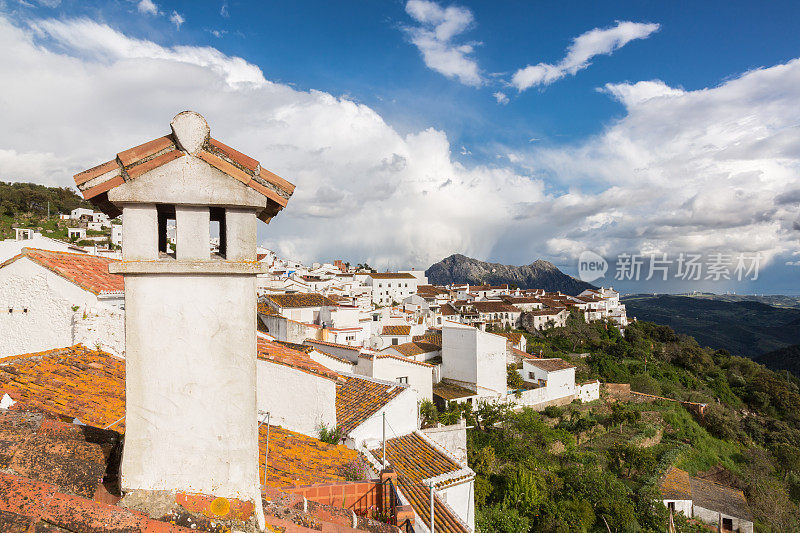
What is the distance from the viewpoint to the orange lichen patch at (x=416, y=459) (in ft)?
32.2

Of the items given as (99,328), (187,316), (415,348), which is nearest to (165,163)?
(187,316)

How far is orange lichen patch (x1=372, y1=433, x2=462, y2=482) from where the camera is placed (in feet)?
32.2

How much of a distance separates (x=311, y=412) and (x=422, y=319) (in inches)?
1543

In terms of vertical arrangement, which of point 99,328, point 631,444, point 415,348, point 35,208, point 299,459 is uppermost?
point 35,208

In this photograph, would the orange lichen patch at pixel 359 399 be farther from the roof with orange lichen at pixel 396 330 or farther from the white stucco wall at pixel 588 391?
the white stucco wall at pixel 588 391

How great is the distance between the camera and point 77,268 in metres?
9.72

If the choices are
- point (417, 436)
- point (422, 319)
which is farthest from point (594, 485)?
point (422, 319)

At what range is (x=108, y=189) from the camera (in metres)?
2.87

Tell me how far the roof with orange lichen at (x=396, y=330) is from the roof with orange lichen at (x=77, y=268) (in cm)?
2550

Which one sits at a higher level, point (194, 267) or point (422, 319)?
point (194, 267)

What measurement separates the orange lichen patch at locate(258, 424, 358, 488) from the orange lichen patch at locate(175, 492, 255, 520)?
2496mm

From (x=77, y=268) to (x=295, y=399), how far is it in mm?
5868

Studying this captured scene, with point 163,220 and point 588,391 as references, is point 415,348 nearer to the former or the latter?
point 588,391

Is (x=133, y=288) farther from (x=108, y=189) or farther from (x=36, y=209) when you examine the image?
(x=36, y=209)
